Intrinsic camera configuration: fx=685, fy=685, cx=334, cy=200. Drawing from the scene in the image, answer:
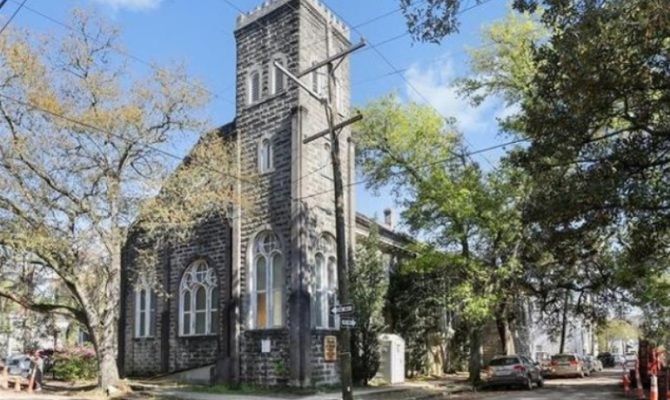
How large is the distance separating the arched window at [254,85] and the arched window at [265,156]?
6.17 feet

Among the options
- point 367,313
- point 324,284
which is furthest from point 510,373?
point 324,284

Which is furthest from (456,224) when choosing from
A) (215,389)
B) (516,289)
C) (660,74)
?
(660,74)

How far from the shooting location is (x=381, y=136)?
3212 cm

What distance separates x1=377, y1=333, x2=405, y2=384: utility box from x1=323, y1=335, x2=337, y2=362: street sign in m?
3.64

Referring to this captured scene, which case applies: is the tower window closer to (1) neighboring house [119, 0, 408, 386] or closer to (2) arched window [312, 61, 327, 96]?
(1) neighboring house [119, 0, 408, 386]

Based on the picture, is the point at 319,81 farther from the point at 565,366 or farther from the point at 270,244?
the point at 565,366

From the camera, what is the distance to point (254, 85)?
2680cm

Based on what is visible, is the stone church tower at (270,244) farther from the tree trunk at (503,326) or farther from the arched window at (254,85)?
the tree trunk at (503,326)

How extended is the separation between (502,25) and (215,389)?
19673 mm

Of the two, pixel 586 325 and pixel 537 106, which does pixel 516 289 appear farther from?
pixel 537 106

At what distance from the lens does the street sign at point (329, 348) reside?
23.8 m

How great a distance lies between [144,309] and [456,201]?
14.2 metres

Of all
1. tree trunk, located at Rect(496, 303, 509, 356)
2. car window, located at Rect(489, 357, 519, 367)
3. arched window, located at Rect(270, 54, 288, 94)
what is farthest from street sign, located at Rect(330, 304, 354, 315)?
tree trunk, located at Rect(496, 303, 509, 356)

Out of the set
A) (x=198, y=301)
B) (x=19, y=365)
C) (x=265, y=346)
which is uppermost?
(x=198, y=301)
